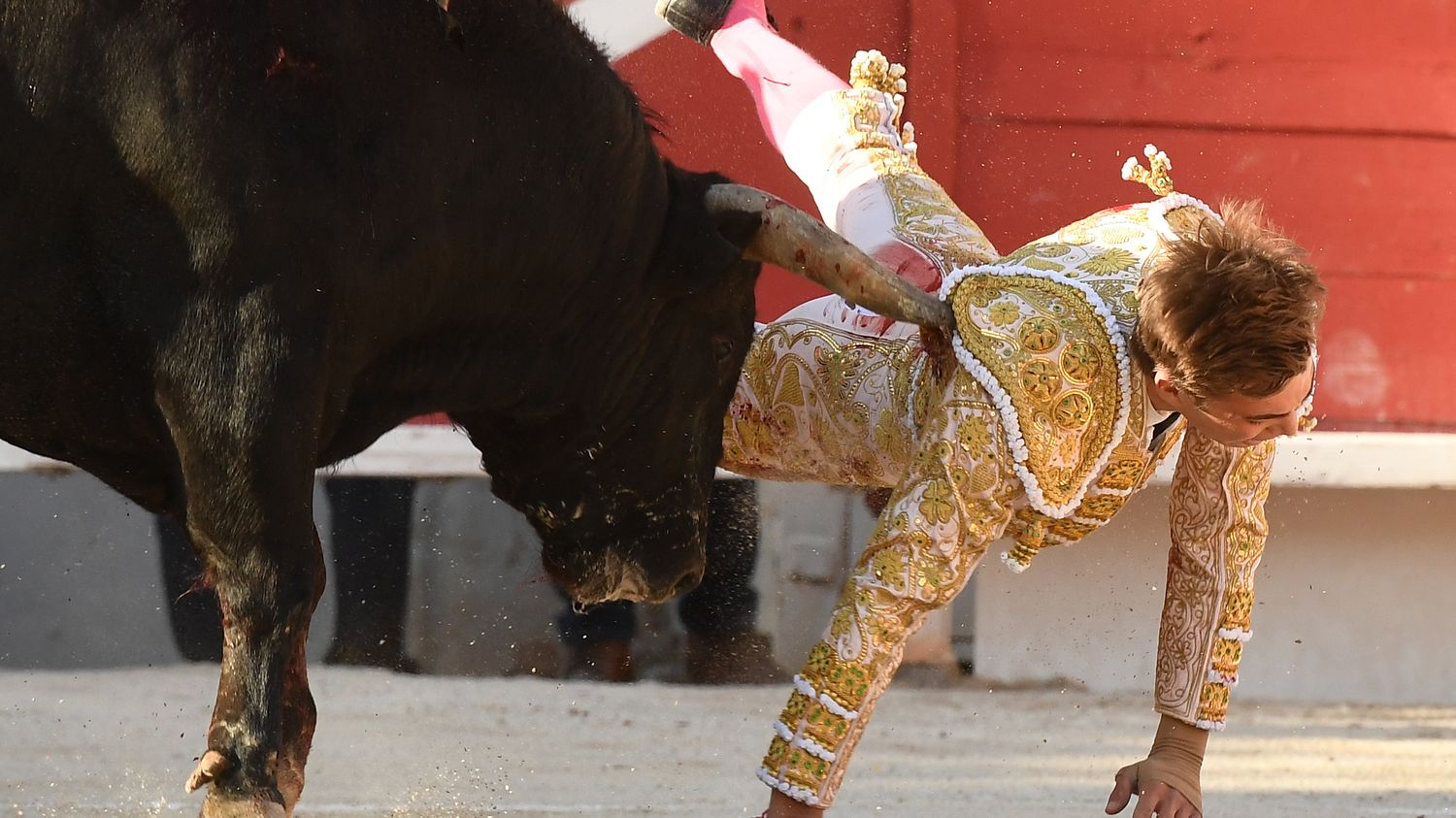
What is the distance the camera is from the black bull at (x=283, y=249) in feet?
5.62

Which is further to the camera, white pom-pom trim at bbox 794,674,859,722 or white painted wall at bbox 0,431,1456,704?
white painted wall at bbox 0,431,1456,704

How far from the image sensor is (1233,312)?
6.78 feet

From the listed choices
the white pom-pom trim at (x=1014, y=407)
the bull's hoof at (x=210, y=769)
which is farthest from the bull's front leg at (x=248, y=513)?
the white pom-pom trim at (x=1014, y=407)

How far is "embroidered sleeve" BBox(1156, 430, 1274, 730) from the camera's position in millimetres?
2389

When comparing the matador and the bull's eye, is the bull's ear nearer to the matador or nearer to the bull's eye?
the bull's eye

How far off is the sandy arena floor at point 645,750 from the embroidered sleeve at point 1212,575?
3.03ft

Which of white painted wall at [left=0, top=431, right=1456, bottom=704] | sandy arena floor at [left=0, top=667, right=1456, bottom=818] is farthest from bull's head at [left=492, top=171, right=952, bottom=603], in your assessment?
white painted wall at [left=0, top=431, right=1456, bottom=704]

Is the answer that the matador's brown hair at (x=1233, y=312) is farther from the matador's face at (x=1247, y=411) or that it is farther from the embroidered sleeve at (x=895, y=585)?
the embroidered sleeve at (x=895, y=585)

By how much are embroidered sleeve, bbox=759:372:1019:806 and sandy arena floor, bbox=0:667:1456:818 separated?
1.08 meters

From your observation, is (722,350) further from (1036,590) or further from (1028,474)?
(1036,590)

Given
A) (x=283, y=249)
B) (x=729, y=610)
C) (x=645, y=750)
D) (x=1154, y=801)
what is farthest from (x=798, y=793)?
(x=729, y=610)

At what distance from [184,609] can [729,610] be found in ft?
4.09

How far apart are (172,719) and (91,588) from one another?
508 millimetres

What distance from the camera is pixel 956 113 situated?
4129 mm
